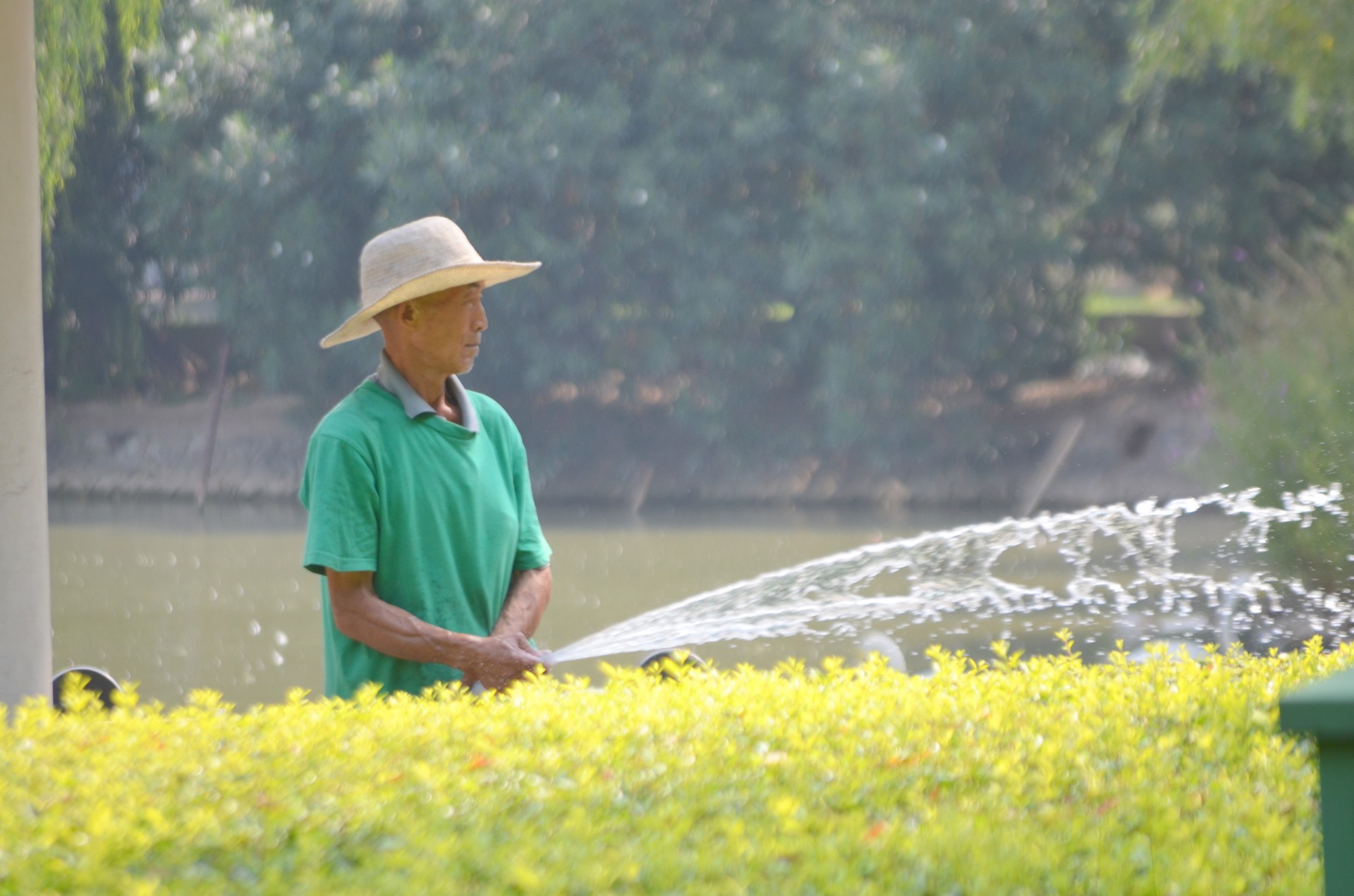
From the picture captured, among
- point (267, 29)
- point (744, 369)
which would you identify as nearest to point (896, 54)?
point (744, 369)

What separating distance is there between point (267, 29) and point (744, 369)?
9075 millimetres

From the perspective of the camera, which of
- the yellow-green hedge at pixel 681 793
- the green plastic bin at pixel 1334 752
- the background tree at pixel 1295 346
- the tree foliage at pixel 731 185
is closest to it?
the green plastic bin at pixel 1334 752

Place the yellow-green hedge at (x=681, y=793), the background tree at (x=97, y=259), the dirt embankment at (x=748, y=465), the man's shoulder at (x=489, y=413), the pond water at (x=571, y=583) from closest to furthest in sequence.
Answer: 1. the yellow-green hedge at (x=681, y=793)
2. the man's shoulder at (x=489, y=413)
3. the pond water at (x=571, y=583)
4. the dirt embankment at (x=748, y=465)
5. the background tree at (x=97, y=259)

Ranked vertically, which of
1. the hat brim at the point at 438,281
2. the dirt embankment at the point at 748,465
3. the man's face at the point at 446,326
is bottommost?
the dirt embankment at the point at 748,465

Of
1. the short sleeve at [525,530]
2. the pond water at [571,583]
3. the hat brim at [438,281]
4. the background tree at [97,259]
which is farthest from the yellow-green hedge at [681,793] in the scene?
the background tree at [97,259]

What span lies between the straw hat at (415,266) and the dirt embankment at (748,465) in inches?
672

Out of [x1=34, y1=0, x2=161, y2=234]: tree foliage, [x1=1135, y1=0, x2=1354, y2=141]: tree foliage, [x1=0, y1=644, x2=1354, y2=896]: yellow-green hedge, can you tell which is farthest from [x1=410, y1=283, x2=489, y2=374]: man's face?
[x1=1135, y1=0, x2=1354, y2=141]: tree foliage

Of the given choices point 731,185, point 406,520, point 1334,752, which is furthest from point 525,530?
point 731,185

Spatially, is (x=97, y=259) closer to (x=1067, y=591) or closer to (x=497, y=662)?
(x=1067, y=591)

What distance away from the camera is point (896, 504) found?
2153 centimetres

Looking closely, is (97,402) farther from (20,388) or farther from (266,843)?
(266,843)

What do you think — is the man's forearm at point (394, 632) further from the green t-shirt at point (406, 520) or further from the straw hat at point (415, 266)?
the straw hat at point (415, 266)

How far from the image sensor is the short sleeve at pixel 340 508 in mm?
3229

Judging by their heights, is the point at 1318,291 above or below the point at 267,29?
below
